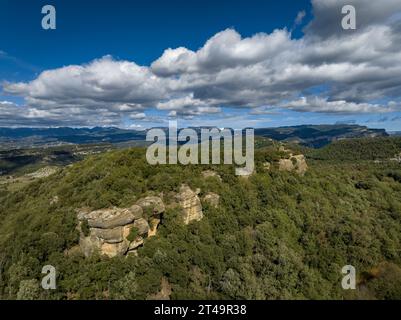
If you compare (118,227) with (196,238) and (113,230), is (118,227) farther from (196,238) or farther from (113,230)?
(196,238)

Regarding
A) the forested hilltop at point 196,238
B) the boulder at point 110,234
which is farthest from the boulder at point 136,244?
the boulder at point 110,234

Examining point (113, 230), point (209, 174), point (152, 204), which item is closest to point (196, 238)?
point (152, 204)

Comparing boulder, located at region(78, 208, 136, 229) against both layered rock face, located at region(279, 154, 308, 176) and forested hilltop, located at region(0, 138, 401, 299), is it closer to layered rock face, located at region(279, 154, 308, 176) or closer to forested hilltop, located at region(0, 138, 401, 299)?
forested hilltop, located at region(0, 138, 401, 299)

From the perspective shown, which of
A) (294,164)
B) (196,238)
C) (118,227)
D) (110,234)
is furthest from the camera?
(294,164)

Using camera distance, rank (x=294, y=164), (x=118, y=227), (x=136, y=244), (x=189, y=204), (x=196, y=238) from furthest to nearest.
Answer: (x=294, y=164) → (x=189, y=204) → (x=196, y=238) → (x=136, y=244) → (x=118, y=227)

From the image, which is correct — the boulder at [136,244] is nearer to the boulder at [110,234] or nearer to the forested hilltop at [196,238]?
the forested hilltop at [196,238]

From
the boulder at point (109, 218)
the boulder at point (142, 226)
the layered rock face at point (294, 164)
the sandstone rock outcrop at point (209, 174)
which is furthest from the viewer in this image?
the layered rock face at point (294, 164)
